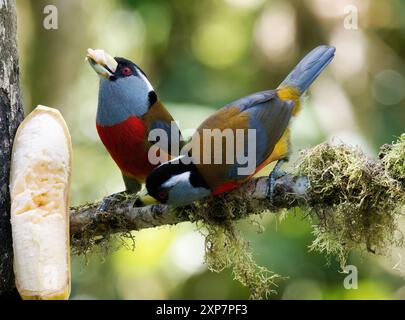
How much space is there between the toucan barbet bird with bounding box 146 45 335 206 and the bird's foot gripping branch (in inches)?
3.7

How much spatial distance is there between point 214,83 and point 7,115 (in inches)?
207

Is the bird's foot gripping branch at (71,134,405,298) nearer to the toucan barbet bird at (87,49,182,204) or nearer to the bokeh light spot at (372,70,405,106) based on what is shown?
the toucan barbet bird at (87,49,182,204)

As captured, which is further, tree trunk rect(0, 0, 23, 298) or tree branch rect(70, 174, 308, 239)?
tree branch rect(70, 174, 308, 239)

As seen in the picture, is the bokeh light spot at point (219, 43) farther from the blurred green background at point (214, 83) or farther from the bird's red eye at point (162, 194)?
the bird's red eye at point (162, 194)

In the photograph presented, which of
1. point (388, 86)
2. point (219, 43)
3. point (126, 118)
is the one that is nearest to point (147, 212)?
point (126, 118)

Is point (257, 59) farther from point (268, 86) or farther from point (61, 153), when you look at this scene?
point (61, 153)

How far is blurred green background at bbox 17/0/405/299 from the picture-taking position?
614cm

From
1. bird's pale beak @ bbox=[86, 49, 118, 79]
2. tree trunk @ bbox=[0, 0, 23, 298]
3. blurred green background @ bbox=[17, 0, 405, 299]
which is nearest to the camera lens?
tree trunk @ bbox=[0, 0, 23, 298]

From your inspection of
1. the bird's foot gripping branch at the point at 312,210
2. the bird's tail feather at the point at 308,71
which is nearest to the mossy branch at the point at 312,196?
the bird's foot gripping branch at the point at 312,210

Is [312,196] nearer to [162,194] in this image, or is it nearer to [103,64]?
[162,194]

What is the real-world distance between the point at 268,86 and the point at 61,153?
492 cm

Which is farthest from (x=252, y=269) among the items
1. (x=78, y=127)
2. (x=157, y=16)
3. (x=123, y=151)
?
(x=157, y=16)

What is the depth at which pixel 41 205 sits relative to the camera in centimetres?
265

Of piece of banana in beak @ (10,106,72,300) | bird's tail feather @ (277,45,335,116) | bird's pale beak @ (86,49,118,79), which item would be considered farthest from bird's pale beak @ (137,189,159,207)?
bird's tail feather @ (277,45,335,116)
